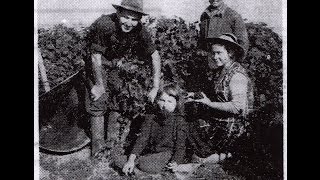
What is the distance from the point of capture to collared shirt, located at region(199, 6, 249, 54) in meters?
4.22

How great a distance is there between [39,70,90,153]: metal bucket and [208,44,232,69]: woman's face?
94cm

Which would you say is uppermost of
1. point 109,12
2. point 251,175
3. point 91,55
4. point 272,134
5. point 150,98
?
point 109,12

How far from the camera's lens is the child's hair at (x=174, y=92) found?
4234 mm

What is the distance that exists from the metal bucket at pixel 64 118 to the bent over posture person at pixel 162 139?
36 cm

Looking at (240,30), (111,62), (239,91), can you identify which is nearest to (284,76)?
(239,91)

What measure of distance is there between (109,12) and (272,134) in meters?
1.45

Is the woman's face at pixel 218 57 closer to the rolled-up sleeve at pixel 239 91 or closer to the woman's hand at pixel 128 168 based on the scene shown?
the rolled-up sleeve at pixel 239 91

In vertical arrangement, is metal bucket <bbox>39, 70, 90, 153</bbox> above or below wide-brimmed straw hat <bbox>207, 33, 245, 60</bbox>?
below

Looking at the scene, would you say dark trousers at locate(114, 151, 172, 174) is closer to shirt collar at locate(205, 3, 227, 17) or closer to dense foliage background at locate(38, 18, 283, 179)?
dense foliage background at locate(38, 18, 283, 179)

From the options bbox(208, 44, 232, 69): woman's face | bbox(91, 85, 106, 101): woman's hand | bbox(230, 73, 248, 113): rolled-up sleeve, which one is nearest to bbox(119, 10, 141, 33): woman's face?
bbox(91, 85, 106, 101): woman's hand

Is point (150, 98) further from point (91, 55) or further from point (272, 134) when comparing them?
point (272, 134)

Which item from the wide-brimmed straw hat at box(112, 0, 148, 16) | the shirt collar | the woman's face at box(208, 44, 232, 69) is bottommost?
the woman's face at box(208, 44, 232, 69)

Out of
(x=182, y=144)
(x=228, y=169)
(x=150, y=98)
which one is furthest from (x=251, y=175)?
(x=150, y=98)

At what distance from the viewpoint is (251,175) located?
166 inches
